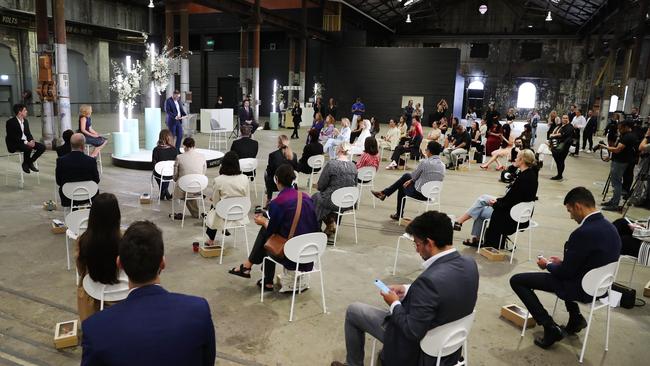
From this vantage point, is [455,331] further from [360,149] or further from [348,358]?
[360,149]

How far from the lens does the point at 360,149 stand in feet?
33.7

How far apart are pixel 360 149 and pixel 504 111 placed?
20561 mm

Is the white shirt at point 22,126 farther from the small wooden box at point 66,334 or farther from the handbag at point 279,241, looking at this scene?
the handbag at point 279,241

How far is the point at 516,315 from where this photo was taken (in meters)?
3.66

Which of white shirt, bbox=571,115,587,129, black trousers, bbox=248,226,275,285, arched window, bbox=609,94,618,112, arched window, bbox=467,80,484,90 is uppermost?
arched window, bbox=467,80,484,90

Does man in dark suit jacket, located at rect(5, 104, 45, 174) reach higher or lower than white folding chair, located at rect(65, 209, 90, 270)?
higher

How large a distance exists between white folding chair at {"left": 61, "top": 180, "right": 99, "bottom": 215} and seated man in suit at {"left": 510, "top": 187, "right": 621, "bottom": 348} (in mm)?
4294

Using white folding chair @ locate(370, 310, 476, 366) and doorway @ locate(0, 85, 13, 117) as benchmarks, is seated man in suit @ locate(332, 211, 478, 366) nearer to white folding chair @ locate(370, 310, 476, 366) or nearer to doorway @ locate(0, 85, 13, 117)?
white folding chair @ locate(370, 310, 476, 366)

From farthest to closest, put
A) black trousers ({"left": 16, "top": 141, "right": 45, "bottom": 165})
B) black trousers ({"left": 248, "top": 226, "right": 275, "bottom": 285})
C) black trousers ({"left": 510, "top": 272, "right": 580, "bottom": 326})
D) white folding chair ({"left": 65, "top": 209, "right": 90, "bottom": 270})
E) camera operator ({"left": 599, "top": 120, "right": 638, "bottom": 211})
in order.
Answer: black trousers ({"left": 16, "top": 141, "right": 45, "bottom": 165}) < camera operator ({"left": 599, "top": 120, "right": 638, "bottom": 211}) < black trousers ({"left": 248, "top": 226, "right": 275, "bottom": 285}) < white folding chair ({"left": 65, "top": 209, "right": 90, "bottom": 270}) < black trousers ({"left": 510, "top": 272, "right": 580, "bottom": 326})

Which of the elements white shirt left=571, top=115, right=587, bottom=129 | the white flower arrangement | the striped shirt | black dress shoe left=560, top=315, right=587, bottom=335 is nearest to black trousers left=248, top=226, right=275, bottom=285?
black dress shoe left=560, top=315, right=587, bottom=335

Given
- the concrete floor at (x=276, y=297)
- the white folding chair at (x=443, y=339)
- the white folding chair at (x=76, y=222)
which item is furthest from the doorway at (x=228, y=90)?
the white folding chair at (x=443, y=339)

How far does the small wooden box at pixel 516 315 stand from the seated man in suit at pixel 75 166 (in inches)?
173

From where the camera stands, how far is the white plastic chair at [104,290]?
2729 mm

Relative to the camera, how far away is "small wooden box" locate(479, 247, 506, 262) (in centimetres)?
506
